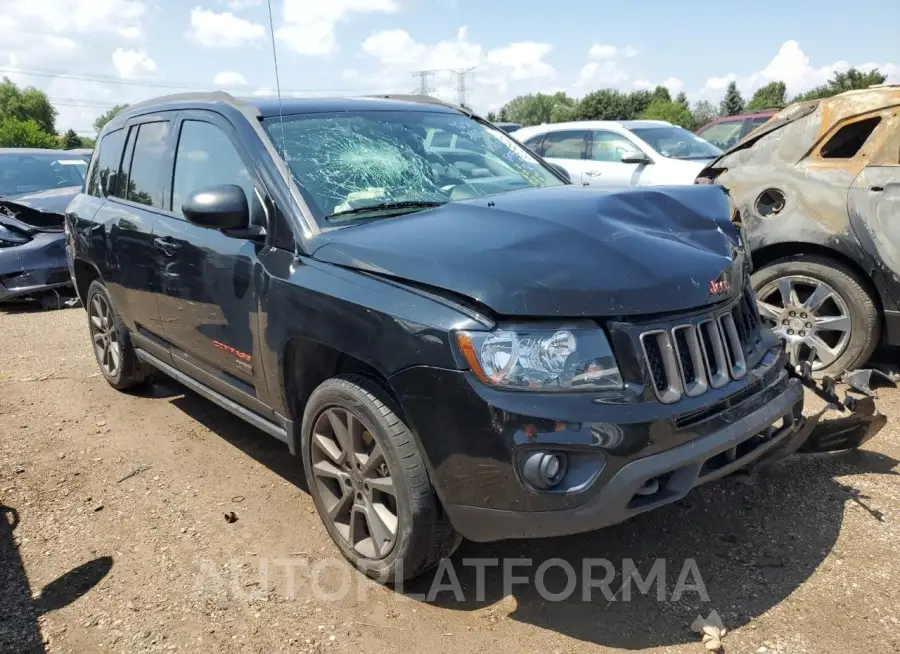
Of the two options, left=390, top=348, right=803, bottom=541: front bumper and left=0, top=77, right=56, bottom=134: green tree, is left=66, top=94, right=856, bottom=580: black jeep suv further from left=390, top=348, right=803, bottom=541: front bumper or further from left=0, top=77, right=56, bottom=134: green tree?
left=0, top=77, right=56, bottom=134: green tree

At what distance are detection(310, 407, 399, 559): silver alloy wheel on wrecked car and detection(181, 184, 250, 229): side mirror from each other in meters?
Result: 0.89

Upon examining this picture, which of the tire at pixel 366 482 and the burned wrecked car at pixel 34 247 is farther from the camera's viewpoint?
the burned wrecked car at pixel 34 247

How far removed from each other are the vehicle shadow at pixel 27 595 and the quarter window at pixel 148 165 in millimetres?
1892

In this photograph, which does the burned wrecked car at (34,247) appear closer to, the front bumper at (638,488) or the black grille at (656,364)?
the front bumper at (638,488)

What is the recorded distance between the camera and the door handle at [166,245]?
142 inches

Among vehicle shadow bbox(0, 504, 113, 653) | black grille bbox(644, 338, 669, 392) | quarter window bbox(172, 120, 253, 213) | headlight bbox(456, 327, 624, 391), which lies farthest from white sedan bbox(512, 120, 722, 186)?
vehicle shadow bbox(0, 504, 113, 653)

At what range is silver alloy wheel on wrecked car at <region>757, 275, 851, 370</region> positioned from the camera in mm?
4500

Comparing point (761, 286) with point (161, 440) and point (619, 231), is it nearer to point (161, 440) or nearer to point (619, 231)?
point (619, 231)

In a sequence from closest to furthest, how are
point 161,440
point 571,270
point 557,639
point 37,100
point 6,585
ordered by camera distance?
point 571,270, point 557,639, point 6,585, point 161,440, point 37,100

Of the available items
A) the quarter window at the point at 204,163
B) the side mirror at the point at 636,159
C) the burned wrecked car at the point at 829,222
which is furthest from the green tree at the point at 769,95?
the quarter window at the point at 204,163

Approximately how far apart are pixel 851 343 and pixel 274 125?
3.69 metres

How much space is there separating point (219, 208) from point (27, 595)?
1.73 metres

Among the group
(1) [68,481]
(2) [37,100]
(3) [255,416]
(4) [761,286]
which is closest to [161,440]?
(1) [68,481]

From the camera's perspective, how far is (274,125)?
3.20m
